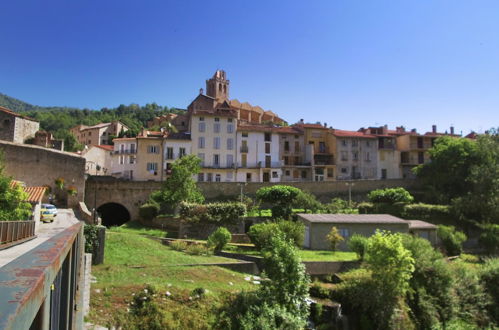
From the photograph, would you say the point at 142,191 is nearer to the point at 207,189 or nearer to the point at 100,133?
the point at 207,189

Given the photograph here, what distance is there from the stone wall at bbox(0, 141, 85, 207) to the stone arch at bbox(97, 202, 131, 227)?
5.40 meters

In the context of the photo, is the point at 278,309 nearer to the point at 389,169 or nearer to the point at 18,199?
the point at 18,199

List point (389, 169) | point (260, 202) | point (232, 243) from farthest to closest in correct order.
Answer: point (389, 169) < point (260, 202) < point (232, 243)

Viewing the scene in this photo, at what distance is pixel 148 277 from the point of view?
57.3 ft

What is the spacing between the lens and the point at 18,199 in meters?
20.0

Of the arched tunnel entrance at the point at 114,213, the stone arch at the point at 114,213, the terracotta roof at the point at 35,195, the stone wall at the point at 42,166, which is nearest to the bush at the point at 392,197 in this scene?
the stone arch at the point at 114,213

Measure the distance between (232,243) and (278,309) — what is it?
15297 millimetres

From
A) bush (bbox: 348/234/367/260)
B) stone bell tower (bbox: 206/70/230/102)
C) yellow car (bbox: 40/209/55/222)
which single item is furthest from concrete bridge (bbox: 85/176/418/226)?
stone bell tower (bbox: 206/70/230/102)

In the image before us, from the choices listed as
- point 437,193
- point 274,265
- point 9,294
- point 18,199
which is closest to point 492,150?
point 437,193

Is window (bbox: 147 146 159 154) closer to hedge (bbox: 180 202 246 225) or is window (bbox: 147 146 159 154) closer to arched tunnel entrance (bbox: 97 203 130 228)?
arched tunnel entrance (bbox: 97 203 130 228)

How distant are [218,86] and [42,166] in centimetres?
5640

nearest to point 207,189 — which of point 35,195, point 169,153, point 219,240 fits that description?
point 169,153

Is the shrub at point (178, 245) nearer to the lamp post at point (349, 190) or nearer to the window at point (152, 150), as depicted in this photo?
the lamp post at point (349, 190)

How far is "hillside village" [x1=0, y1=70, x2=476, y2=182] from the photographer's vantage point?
50.6m
